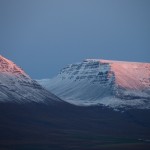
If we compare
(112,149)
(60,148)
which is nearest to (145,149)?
(112,149)

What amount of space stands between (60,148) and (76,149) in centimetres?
556

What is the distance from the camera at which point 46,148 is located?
195 metres

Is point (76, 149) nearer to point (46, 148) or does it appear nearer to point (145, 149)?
point (46, 148)

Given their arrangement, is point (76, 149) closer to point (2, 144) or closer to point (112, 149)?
point (112, 149)

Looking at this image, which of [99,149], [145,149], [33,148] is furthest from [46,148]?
[145,149]

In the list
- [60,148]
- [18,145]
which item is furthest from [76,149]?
[18,145]

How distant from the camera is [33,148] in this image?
631 ft

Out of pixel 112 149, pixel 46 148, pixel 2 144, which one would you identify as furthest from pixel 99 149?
pixel 2 144

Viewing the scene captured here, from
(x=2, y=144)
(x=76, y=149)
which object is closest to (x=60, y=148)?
(x=76, y=149)

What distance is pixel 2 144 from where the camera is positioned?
198750 millimetres

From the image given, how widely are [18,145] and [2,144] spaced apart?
5.26 meters

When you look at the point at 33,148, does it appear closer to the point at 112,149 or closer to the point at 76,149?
the point at 76,149

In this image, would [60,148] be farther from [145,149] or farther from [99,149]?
[145,149]

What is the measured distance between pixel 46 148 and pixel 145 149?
32.6 m
